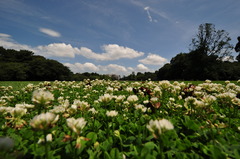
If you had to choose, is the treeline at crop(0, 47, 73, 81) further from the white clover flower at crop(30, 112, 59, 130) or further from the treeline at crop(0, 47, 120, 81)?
the white clover flower at crop(30, 112, 59, 130)

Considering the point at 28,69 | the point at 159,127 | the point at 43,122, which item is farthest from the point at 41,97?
the point at 28,69

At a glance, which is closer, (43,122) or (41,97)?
(43,122)

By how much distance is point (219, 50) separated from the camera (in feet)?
118

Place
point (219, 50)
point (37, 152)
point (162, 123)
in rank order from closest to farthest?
point (162, 123) < point (37, 152) < point (219, 50)

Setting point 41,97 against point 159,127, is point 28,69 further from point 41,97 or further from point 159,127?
point 159,127

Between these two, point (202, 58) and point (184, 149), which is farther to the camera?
point (202, 58)

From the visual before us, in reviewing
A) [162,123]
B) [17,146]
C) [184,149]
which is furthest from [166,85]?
[17,146]

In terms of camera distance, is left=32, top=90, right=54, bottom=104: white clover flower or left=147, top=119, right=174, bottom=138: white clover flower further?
left=32, top=90, right=54, bottom=104: white clover flower

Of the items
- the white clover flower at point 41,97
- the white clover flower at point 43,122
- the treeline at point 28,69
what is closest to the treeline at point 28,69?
the treeline at point 28,69

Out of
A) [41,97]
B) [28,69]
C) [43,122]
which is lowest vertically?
[43,122]

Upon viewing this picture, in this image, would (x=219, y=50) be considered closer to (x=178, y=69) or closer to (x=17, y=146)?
(x=178, y=69)

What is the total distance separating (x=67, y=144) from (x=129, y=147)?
76cm

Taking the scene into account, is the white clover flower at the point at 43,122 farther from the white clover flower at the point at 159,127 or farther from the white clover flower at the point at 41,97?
the white clover flower at the point at 159,127

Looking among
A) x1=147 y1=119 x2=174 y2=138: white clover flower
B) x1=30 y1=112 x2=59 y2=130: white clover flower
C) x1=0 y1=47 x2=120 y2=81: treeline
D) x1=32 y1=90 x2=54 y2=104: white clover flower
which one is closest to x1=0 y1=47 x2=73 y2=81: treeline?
x1=0 y1=47 x2=120 y2=81: treeline
